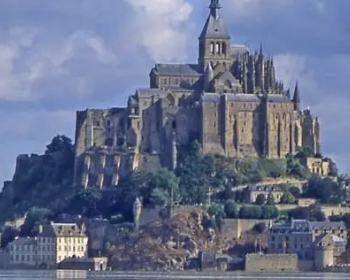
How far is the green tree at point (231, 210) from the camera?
15512cm

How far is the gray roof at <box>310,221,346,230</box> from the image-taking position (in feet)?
500

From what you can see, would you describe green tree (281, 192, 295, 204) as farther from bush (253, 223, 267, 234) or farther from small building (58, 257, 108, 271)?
small building (58, 257, 108, 271)

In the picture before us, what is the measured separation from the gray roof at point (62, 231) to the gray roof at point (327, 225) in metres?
16.3

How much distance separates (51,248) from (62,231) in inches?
59.5

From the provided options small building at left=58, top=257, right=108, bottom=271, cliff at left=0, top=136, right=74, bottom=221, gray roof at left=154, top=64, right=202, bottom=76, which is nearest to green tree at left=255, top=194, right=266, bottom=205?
small building at left=58, top=257, right=108, bottom=271

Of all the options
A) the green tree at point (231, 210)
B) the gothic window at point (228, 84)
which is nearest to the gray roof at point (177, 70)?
the gothic window at point (228, 84)

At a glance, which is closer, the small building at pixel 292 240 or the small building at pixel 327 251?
the small building at pixel 327 251

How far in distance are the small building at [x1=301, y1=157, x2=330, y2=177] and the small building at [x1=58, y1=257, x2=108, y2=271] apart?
64.5 feet

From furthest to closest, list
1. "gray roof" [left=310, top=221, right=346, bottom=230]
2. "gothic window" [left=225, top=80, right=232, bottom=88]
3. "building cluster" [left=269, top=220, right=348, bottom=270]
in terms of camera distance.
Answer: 1. "gothic window" [left=225, top=80, right=232, bottom=88]
2. "gray roof" [left=310, top=221, right=346, bottom=230]
3. "building cluster" [left=269, top=220, right=348, bottom=270]

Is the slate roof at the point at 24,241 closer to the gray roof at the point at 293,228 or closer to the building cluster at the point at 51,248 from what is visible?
the building cluster at the point at 51,248

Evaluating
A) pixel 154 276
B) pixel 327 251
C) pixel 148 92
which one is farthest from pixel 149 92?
pixel 154 276

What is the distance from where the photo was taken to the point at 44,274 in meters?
138

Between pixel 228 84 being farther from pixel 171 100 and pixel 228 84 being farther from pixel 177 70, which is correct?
pixel 177 70

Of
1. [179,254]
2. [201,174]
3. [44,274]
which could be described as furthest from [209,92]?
[44,274]
